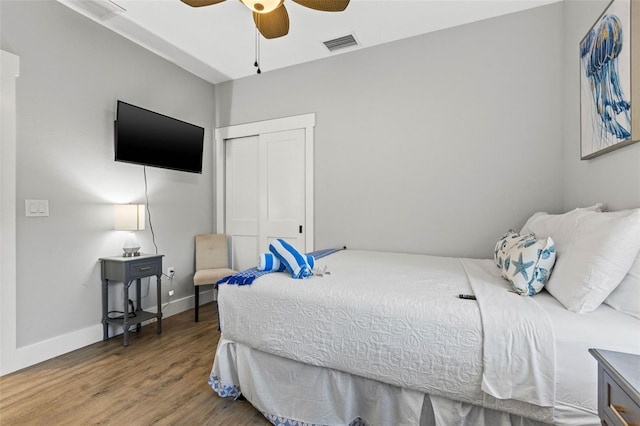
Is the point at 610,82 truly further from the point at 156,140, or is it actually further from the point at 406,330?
the point at 156,140

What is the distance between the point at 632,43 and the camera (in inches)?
57.2

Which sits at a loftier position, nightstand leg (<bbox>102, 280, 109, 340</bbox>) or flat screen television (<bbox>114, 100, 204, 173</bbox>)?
flat screen television (<bbox>114, 100, 204, 173</bbox>)

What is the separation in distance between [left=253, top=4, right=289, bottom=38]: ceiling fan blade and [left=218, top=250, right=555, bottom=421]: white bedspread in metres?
1.74

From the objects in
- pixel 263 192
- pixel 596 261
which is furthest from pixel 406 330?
pixel 263 192

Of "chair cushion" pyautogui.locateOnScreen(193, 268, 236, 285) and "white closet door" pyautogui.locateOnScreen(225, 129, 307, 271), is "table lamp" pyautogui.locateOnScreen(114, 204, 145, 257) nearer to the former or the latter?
"chair cushion" pyautogui.locateOnScreen(193, 268, 236, 285)

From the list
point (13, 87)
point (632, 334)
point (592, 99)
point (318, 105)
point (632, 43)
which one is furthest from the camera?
point (318, 105)

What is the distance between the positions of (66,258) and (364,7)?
322cm

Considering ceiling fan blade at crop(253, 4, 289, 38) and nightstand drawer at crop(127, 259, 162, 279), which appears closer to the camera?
ceiling fan blade at crop(253, 4, 289, 38)

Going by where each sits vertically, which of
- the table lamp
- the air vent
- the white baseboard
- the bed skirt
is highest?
the air vent

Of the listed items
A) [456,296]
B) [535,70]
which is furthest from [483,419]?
[535,70]

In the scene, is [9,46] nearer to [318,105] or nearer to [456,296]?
[318,105]

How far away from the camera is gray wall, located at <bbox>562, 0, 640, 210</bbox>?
5.07ft

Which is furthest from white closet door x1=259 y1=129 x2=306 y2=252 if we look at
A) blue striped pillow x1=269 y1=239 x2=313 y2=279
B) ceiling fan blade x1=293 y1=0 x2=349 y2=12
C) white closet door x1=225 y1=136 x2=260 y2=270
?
ceiling fan blade x1=293 y1=0 x2=349 y2=12

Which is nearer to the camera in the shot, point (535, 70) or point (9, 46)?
point (9, 46)
